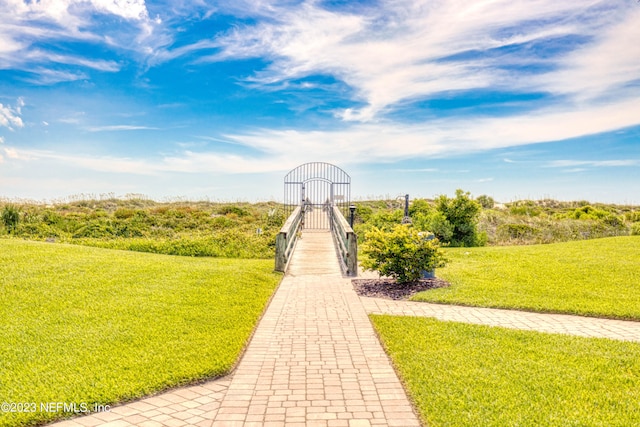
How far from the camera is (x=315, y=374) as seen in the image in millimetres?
4918

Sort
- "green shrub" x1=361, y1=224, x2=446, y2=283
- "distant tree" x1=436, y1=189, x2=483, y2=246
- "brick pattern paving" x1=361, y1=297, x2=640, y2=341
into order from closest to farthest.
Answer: "brick pattern paving" x1=361, y1=297, x2=640, y2=341
"green shrub" x1=361, y1=224, x2=446, y2=283
"distant tree" x1=436, y1=189, x2=483, y2=246

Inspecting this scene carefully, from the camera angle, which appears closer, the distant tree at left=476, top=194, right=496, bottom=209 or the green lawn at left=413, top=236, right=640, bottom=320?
the green lawn at left=413, top=236, right=640, bottom=320

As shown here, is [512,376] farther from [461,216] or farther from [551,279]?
[461,216]

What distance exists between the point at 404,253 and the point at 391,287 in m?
0.84

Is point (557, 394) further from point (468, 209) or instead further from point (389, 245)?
point (468, 209)

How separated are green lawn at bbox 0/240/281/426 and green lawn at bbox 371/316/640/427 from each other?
222 cm

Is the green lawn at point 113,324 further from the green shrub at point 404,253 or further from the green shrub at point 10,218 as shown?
the green shrub at point 10,218

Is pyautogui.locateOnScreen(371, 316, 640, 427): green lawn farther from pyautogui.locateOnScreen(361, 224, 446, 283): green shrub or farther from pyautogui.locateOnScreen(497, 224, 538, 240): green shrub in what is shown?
pyautogui.locateOnScreen(497, 224, 538, 240): green shrub

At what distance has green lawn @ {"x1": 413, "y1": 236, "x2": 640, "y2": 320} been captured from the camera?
26.5 ft

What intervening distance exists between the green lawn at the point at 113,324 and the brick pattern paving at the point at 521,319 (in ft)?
8.08

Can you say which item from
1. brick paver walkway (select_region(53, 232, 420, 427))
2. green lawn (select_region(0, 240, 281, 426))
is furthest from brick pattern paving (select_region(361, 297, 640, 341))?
green lawn (select_region(0, 240, 281, 426))

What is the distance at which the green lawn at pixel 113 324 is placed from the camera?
4.62 m

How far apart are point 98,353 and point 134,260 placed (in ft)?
20.5

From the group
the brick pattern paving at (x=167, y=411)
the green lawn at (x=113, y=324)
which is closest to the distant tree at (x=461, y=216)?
the green lawn at (x=113, y=324)
